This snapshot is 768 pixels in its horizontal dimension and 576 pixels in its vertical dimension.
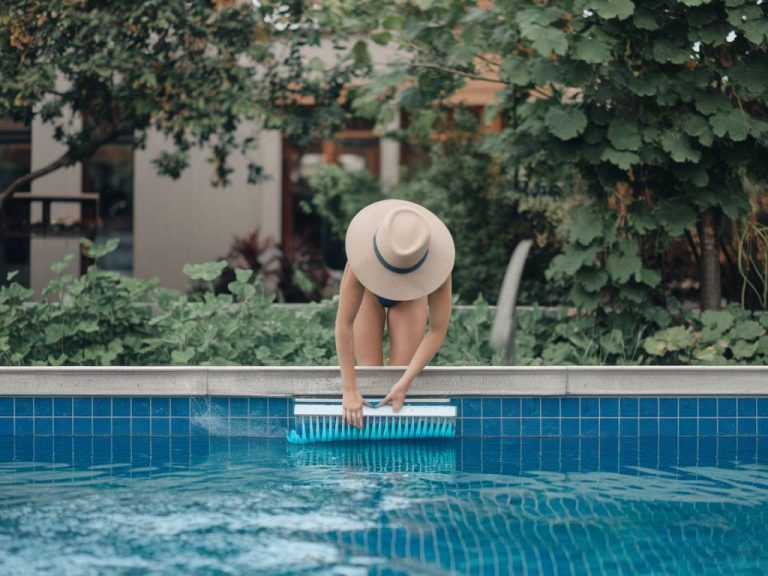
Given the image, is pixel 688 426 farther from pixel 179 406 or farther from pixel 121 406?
pixel 121 406

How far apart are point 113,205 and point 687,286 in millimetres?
7169

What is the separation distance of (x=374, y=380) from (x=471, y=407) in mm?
616

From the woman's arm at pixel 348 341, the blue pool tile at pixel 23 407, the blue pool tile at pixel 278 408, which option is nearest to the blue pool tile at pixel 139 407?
the blue pool tile at pixel 23 407

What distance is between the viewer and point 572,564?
4.43 meters

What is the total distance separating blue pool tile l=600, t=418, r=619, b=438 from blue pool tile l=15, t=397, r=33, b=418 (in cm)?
334

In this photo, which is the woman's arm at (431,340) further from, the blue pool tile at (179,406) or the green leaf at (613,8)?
the green leaf at (613,8)

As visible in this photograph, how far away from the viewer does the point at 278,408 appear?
703cm

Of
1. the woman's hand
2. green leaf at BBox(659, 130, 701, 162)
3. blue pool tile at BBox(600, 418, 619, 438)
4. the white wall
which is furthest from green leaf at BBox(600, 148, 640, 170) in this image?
the white wall

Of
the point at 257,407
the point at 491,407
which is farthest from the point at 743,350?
the point at 257,407

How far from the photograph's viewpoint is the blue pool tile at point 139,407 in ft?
22.9

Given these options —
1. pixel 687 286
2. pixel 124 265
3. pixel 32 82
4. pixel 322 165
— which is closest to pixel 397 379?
pixel 32 82

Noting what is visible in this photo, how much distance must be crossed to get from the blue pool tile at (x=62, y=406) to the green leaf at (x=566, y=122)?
3.54 metres

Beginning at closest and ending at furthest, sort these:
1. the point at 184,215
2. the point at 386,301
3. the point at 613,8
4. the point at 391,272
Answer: the point at 391,272 < the point at 386,301 < the point at 613,8 < the point at 184,215

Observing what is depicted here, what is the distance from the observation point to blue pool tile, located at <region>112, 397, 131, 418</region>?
6.98 m
